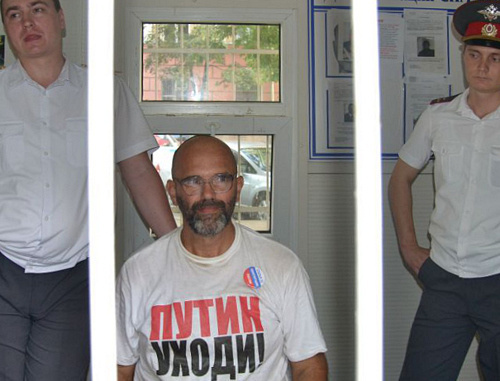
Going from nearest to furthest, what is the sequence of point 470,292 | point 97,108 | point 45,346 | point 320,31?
point 97,108 → point 45,346 → point 470,292 → point 320,31

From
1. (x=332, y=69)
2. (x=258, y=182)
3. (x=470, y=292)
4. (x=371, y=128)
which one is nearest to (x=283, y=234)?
(x=258, y=182)

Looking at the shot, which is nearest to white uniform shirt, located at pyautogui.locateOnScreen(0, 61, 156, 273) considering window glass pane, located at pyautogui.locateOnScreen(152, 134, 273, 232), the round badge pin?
the round badge pin

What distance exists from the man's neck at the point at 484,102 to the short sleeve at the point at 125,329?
51.9 inches

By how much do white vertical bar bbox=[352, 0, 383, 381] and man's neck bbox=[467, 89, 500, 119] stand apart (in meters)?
1.46

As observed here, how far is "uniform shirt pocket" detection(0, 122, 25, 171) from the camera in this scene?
202 cm

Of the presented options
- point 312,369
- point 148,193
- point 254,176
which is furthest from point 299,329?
point 254,176

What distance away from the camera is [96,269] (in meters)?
1.00

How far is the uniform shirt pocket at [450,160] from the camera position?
7.70 ft

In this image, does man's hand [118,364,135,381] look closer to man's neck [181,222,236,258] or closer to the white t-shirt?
the white t-shirt

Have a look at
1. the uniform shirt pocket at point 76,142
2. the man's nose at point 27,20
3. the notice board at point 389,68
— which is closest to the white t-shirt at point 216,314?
the uniform shirt pocket at point 76,142

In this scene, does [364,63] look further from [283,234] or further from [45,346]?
[283,234]

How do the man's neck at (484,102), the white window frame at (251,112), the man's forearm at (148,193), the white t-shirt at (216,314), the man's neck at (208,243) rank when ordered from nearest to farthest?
the white t-shirt at (216,314) < the man's neck at (208,243) < the man's forearm at (148,193) < the man's neck at (484,102) < the white window frame at (251,112)

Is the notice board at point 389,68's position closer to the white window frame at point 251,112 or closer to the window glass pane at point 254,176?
the white window frame at point 251,112

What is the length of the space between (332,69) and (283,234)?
0.74m
